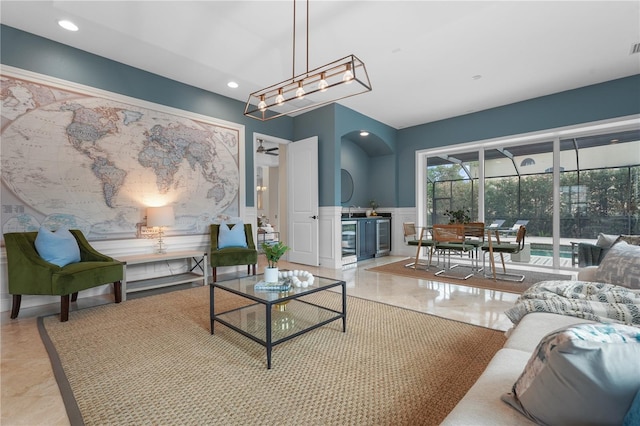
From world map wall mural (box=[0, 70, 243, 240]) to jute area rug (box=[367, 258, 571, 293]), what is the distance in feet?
9.61

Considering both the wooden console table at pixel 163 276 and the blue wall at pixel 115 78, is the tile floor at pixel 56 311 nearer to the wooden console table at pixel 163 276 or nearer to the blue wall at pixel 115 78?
the wooden console table at pixel 163 276

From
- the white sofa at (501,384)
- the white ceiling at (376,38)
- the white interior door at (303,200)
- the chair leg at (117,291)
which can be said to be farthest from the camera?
the white interior door at (303,200)

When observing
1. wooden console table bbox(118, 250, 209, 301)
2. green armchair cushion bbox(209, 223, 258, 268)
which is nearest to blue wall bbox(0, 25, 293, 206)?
green armchair cushion bbox(209, 223, 258, 268)

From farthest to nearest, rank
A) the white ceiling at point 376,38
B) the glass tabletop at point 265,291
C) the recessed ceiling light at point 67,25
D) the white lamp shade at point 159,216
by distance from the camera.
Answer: the white lamp shade at point 159,216, the recessed ceiling light at point 67,25, the white ceiling at point 376,38, the glass tabletop at point 265,291

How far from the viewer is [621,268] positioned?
6.56 ft

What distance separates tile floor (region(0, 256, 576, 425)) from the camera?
1.59 m

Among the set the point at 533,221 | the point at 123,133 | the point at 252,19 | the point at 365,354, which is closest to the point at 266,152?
the point at 123,133

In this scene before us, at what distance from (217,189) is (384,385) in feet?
12.7

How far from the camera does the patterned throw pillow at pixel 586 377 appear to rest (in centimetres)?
66

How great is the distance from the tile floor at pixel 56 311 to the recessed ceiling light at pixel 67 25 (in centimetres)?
289

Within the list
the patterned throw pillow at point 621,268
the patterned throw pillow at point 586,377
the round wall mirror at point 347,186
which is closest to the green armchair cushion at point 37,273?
the patterned throw pillow at point 586,377

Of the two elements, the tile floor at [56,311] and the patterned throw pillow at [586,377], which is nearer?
the patterned throw pillow at [586,377]

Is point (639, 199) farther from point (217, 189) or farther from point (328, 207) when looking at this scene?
point (217, 189)

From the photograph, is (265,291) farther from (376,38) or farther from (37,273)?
(376,38)
